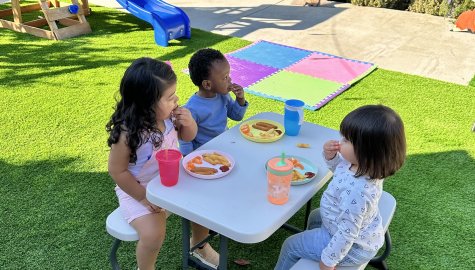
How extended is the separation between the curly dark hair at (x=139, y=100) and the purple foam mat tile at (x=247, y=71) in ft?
10.1

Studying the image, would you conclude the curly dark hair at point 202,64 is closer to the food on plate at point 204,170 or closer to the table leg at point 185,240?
the food on plate at point 204,170

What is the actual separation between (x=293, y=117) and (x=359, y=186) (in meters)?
0.71

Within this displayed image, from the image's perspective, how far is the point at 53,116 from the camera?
4.42 m

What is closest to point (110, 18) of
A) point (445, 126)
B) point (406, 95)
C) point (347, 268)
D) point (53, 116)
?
point (53, 116)

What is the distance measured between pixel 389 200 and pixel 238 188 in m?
0.88

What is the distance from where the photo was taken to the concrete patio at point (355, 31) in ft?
19.7

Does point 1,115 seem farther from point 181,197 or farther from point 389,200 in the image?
point 389,200

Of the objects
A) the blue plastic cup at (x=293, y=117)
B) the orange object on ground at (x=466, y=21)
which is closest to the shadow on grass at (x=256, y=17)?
the orange object on ground at (x=466, y=21)

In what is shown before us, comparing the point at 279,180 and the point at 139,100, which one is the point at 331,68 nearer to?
the point at 139,100

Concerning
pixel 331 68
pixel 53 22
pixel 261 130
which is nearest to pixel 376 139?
pixel 261 130

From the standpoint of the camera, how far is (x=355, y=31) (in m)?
7.24

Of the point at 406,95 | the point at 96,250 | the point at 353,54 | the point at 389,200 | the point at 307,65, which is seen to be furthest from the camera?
the point at 353,54

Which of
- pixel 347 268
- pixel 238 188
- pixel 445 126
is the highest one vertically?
pixel 238 188

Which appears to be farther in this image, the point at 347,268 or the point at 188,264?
the point at 188,264
